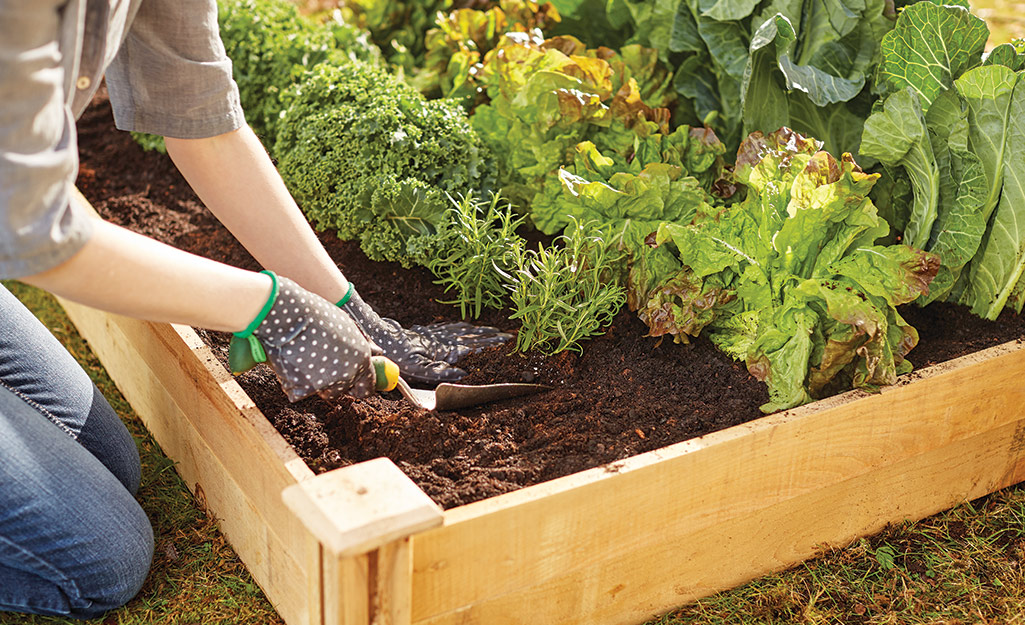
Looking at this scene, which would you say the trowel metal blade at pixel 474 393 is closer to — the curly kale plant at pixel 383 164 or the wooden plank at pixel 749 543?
the wooden plank at pixel 749 543

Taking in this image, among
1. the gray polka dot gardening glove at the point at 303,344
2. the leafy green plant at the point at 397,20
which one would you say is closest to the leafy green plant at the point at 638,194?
the gray polka dot gardening glove at the point at 303,344

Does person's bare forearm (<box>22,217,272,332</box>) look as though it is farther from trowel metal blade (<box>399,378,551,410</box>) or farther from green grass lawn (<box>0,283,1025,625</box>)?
green grass lawn (<box>0,283,1025,625</box>)

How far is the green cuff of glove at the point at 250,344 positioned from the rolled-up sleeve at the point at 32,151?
0.35 metres

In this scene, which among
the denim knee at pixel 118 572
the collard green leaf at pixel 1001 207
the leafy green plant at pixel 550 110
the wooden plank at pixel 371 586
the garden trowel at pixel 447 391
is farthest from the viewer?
the leafy green plant at pixel 550 110

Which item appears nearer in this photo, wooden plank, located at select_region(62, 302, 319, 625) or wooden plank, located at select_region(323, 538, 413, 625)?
wooden plank, located at select_region(323, 538, 413, 625)

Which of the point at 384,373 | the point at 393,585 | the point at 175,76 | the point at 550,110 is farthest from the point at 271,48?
the point at 393,585

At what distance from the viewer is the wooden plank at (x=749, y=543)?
1.70 metres

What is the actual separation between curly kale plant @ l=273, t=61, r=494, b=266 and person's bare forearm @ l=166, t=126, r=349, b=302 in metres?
0.43

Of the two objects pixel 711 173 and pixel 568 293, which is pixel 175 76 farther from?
pixel 711 173

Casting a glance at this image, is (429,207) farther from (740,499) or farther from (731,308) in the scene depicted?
(740,499)

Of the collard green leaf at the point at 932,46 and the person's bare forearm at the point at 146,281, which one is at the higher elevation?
the collard green leaf at the point at 932,46

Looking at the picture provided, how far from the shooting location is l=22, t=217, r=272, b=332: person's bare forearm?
1.43 meters

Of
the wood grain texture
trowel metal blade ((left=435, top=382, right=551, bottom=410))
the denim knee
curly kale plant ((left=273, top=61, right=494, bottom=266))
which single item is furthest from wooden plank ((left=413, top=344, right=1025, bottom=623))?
curly kale plant ((left=273, top=61, right=494, bottom=266))

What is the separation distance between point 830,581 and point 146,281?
1.50 m
